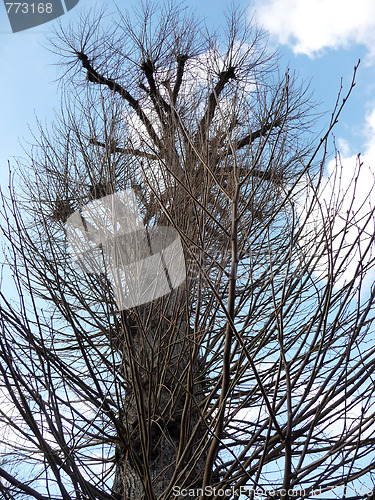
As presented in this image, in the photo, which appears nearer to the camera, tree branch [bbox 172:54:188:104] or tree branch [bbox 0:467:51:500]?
tree branch [bbox 0:467:51:500]

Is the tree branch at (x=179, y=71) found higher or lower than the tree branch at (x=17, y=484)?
higher

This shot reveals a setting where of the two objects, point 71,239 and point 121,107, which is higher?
point 121,107

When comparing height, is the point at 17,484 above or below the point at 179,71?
below

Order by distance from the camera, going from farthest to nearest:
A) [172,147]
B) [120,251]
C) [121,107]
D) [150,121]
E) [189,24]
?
[189,24], [150,121], [121,107], [172,147], [120,251]

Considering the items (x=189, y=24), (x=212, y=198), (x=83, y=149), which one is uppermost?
(x=189, y=24)

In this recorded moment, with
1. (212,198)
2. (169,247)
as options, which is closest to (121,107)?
(212,198)

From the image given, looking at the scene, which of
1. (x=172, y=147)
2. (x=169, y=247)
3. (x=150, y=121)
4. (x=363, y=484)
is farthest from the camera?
(x=150, y=121)

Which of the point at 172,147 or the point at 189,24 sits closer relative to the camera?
the point at 172,147

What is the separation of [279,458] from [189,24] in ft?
14.2

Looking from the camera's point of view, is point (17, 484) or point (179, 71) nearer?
point (17, 484)

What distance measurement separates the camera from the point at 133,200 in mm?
2482

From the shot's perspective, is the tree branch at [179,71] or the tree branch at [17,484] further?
the tree branch at [179,71]

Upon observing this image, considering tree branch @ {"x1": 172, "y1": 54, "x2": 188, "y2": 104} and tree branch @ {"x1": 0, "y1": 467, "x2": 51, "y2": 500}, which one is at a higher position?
tree branch @ {"x1": 172, "y1": 54, "x2": 188, "y2": 104}

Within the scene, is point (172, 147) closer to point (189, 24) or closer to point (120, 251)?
point (120, 251)
